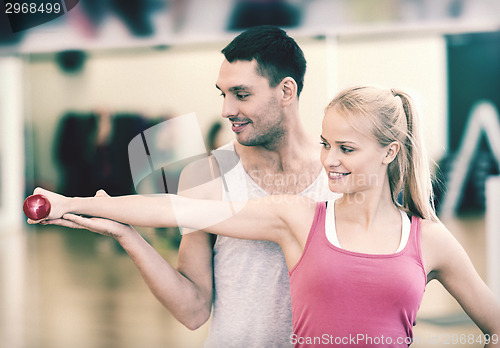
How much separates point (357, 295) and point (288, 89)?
54 centimetres

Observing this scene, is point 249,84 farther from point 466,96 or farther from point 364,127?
point 466,96

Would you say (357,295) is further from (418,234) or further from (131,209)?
(131,209)

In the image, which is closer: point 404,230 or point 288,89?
point 404,230

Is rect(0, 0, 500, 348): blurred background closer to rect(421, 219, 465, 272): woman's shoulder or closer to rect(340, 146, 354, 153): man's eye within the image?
rect(340, 146, 354, 153): man's eye

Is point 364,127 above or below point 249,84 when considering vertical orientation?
below

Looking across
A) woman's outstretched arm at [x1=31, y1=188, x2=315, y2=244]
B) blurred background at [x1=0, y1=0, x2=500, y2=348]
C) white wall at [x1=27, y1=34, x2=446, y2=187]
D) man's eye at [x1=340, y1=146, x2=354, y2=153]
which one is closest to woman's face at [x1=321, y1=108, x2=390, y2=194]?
man's eye at [x1=340, y1=146, x2=354, y2=153]

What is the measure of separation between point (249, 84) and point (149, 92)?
360 centimetres

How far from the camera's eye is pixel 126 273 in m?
3.99

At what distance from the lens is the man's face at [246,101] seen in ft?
3.86

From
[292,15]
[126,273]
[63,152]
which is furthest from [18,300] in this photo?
[292,15]

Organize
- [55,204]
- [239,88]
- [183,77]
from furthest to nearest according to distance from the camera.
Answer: [183,77] < [239,88] < [55,204]

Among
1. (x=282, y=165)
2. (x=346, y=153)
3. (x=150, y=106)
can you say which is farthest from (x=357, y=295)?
(x=150, y=106)

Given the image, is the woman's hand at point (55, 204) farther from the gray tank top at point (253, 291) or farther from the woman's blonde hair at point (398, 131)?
the woman's blonde hair at point (398, 131)

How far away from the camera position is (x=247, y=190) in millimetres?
1214
